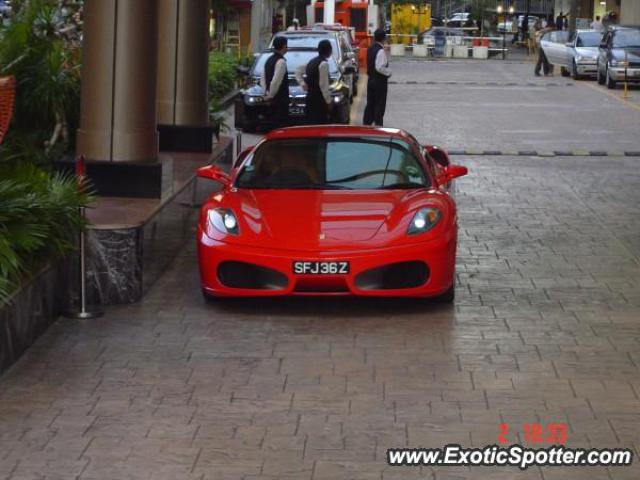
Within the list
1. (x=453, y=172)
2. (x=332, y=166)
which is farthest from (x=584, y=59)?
(x=332, y=166)

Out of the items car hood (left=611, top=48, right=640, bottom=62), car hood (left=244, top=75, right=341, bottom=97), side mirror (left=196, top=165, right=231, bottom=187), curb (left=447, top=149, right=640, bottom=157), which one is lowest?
curb (left=447, top=149, right=640, bottom=157)

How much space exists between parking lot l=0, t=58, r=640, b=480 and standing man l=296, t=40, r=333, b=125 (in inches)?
194

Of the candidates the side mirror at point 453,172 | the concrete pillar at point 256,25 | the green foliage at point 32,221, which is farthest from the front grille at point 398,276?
the concrete pillar at point 256,25

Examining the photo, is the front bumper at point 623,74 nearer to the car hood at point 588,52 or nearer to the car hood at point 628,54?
the car hood at point 628,54

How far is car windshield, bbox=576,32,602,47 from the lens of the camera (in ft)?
149

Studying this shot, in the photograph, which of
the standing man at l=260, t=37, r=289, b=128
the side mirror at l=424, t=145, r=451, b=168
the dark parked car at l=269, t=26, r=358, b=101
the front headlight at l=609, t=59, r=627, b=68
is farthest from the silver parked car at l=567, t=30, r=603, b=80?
the side mirror at l=424, t=145, r=451, b=168

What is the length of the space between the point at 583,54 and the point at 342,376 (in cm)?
3774

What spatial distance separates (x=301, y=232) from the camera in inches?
398

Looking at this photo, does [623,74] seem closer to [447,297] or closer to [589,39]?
[589,39]

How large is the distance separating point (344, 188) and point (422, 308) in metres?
1.22

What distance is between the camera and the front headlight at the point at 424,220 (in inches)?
400

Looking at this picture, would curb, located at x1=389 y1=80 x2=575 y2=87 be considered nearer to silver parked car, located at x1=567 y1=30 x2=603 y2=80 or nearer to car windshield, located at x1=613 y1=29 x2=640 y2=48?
car windshield, located at x1=613 y1=29 x2=640 y2=48

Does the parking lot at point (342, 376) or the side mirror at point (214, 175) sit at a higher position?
the side mirror at point (214, 175)

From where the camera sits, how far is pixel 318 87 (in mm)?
18406
